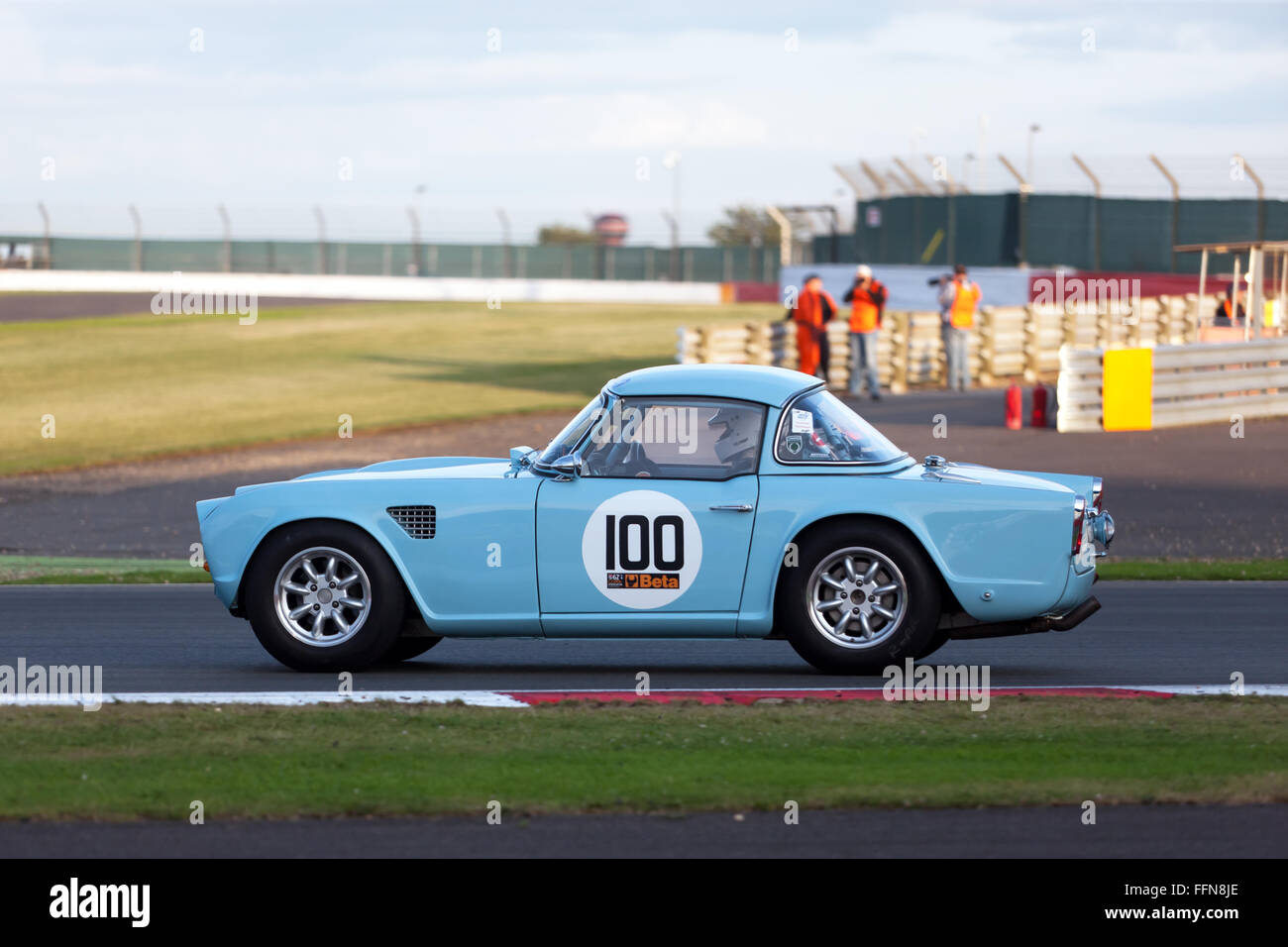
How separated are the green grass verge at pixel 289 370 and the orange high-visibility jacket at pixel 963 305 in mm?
6200

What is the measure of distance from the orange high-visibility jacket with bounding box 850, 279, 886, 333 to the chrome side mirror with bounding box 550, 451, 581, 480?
18793mm

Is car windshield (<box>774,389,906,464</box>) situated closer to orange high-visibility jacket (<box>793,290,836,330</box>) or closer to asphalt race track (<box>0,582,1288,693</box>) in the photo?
asphalt race track (<box>0,582,1288,693</box>)

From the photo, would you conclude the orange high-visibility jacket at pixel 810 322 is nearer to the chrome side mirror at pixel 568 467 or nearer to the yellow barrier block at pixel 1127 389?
the yellow barrier block at pixel 1127 389

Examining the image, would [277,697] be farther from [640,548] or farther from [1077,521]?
[1077,521]

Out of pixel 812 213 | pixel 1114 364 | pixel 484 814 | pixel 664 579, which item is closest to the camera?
pixel 484 814

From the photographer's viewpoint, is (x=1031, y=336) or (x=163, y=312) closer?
(x=1031, y=336)

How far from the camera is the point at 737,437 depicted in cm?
837

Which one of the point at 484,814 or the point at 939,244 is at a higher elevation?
the point at 939,244

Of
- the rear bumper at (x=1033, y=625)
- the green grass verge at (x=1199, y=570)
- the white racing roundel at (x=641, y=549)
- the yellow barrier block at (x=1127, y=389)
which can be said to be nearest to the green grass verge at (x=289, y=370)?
the yellow barrier block at (x=1127, y=389)

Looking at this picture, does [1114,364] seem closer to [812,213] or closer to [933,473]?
[933,473]

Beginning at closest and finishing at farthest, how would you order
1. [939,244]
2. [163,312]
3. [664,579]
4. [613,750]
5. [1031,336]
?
[613,750]
[664,579]
[1031,336]
[939,244]
[163,312]

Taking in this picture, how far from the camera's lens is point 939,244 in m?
47.6
